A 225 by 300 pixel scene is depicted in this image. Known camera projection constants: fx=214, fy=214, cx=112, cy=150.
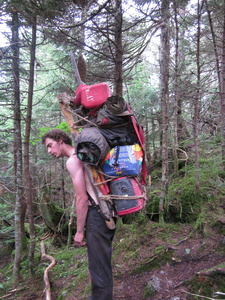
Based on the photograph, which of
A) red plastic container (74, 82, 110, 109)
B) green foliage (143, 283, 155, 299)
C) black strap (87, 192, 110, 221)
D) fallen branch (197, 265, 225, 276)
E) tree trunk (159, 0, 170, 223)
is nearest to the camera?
black strap (87, 192, 110, 221)

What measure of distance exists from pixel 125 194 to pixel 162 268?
2.26 m

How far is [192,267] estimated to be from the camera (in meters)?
3.88

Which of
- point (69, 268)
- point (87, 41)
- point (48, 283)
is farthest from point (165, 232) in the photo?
point (87, 41)

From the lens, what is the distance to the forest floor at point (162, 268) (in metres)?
3.39

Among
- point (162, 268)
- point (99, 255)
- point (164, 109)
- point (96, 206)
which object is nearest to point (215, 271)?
point (162, 268)

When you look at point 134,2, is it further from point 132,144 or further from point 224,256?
point 224,256

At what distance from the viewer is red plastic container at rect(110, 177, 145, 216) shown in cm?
271

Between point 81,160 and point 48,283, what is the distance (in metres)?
3.26

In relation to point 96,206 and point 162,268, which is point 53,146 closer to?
point 96,206

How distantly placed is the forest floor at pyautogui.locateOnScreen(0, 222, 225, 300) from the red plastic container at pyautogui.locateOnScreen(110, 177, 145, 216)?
1.67 meters

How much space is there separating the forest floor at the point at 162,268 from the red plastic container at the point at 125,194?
1.67 m

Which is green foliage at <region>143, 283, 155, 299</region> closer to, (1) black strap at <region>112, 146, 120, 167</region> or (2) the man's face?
(1) black strap at <region>112, 146, 120, 167</region>

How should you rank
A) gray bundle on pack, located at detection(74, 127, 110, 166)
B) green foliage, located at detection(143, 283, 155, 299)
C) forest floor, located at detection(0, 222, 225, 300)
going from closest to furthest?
1. gray bundle on pack, located at detection(74, 127, 110, 166)
2. forest floor, located at detection(0, 222, 225, 300)
3. green foliage, located at detection(143, 283, 155, 299)

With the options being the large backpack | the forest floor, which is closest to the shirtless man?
the large backpack
